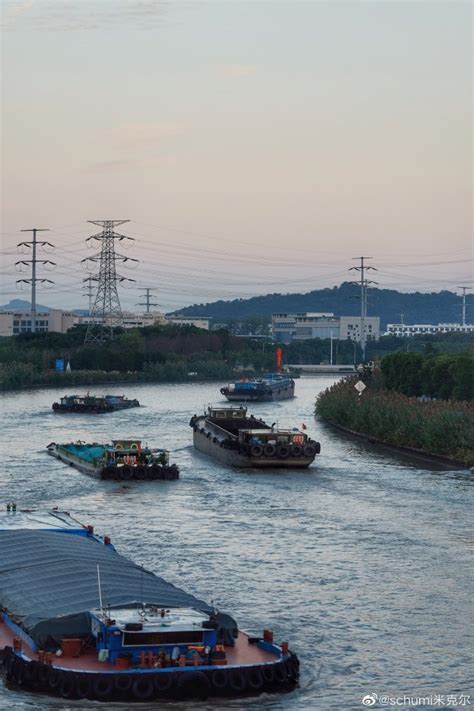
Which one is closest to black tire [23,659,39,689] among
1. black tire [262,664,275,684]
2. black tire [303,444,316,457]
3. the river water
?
the river water

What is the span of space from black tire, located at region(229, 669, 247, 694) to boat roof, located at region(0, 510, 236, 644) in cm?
78

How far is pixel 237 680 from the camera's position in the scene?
59.0 ft

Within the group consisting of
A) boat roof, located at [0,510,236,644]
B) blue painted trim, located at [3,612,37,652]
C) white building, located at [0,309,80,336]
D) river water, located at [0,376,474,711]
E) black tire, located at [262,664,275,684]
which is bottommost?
river water, located at [0,376,474,711]

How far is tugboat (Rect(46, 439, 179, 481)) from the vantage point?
148 ft

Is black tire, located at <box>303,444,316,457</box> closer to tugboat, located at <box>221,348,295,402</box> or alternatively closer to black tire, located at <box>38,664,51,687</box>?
black tire, located at <box>38,664,51,687</box>

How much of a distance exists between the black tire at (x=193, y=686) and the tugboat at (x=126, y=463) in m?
27.2

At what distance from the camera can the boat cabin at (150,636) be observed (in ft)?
58.0

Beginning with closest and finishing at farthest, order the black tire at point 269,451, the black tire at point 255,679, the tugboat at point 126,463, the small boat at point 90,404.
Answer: the black tire at point 255,679 < the tugboat at point 126,463 < the black tire at point 269,451 < the small boat at point 90,404

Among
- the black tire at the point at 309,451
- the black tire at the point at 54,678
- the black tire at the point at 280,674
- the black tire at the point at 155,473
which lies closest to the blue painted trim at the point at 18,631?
the black tire at the point at 54,678

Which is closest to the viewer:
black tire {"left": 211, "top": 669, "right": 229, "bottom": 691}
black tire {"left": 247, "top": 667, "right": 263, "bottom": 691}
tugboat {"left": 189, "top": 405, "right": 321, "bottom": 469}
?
black tire {"left": 211, "top": 669, "right": 229, "bottom": 691}

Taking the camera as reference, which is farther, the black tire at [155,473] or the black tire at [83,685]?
the black tire at [155,473]

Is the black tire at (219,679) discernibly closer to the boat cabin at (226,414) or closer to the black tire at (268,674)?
the black tire at (268,674)

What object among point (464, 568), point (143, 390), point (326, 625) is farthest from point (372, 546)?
point (143, 390)

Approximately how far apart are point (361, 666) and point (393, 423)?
Result: 37488 millimetres
